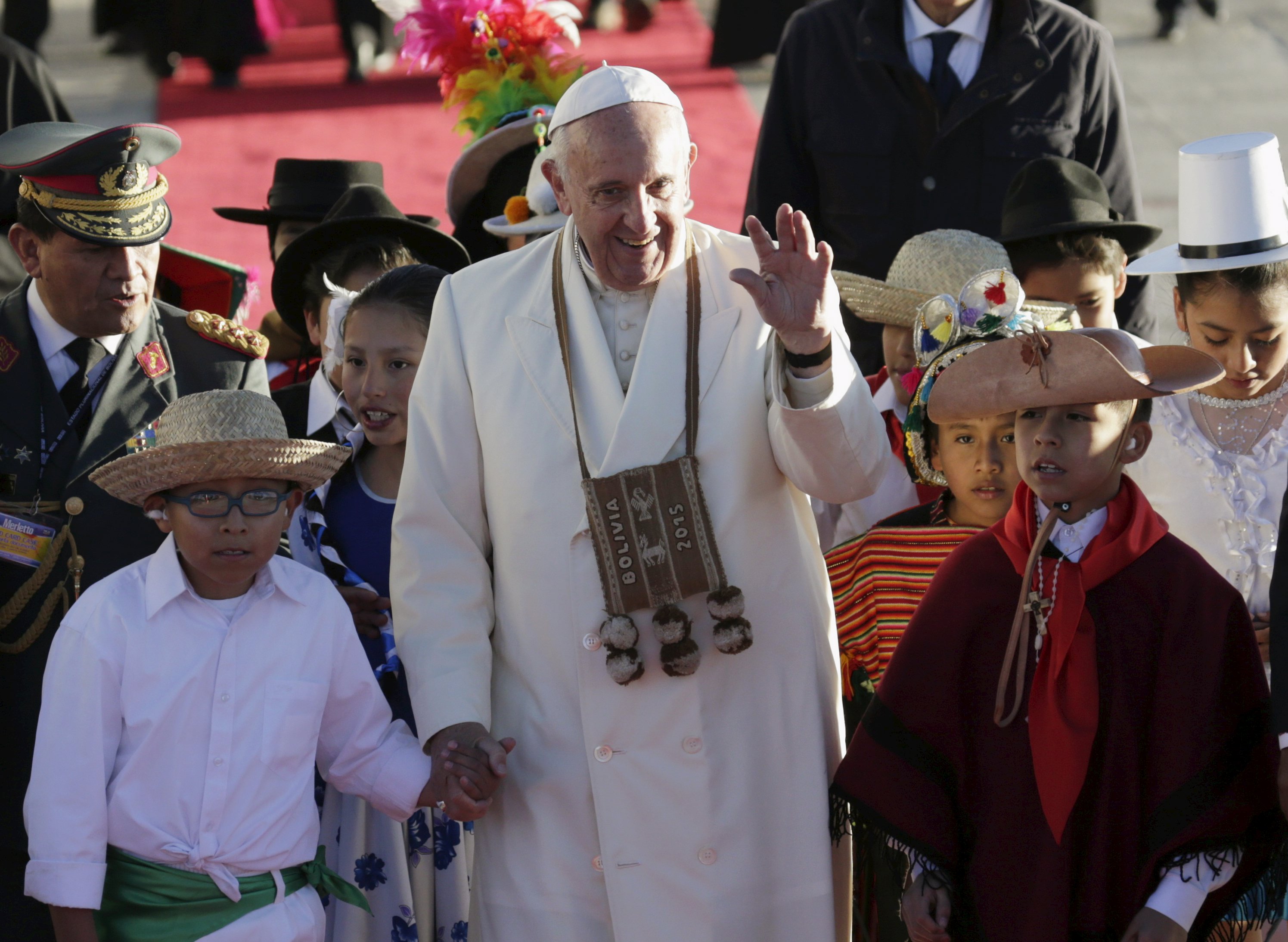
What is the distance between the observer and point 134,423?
12.3 ft

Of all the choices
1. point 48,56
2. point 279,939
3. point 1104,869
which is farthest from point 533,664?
point 48,56

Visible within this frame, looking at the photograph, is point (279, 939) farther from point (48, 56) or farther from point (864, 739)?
point (48, 56)

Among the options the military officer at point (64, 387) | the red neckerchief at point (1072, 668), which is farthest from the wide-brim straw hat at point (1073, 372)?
the military officer at point (64, 387)

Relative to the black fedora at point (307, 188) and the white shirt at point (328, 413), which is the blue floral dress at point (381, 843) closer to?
the white shirt at point (328, 413)

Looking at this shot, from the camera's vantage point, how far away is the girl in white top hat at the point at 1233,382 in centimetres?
384

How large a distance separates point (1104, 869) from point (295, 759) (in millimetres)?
1534

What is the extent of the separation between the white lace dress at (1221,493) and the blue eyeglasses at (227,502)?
2.07 m

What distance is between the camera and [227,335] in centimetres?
397

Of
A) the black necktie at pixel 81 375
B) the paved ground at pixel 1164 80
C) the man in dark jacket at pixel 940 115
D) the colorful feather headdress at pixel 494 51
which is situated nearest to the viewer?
the black necktie at pixel 81 375

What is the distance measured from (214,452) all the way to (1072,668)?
5.49ft

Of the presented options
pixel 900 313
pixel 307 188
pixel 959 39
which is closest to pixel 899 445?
pixel 900 313

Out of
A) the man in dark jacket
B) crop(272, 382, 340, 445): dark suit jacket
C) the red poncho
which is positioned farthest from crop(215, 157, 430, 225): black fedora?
the red poncho

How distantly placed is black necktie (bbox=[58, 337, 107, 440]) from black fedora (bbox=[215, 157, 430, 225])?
1615 mm

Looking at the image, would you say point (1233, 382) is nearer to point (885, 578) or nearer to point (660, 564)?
point (885, 578)
